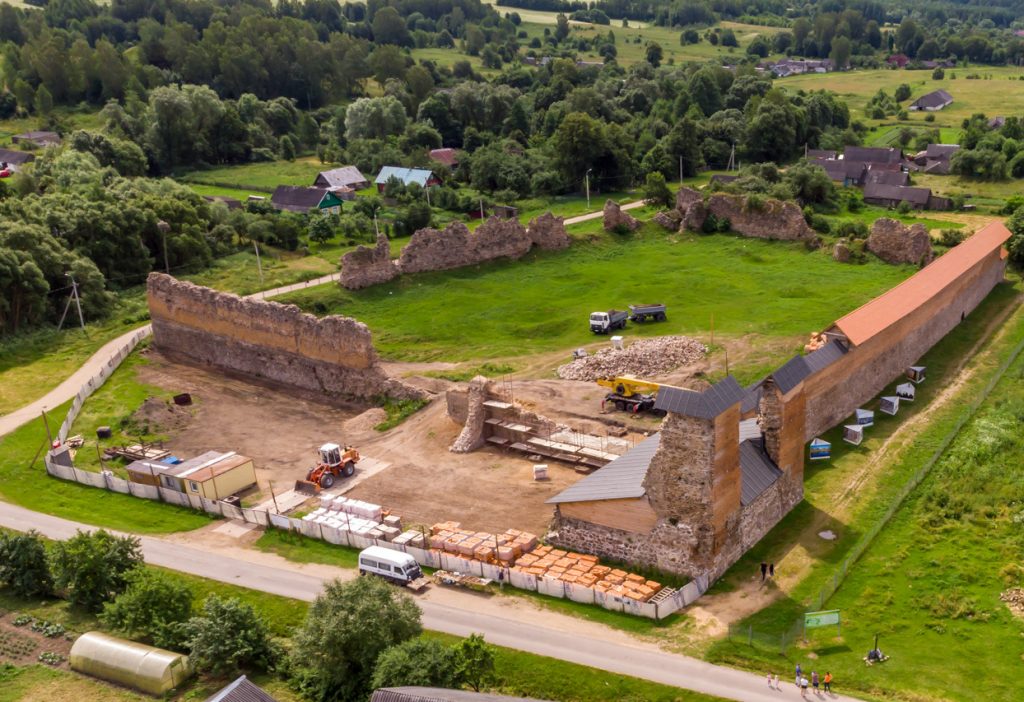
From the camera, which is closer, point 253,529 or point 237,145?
point 253,529

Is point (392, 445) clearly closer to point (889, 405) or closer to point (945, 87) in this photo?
point (889, 405)

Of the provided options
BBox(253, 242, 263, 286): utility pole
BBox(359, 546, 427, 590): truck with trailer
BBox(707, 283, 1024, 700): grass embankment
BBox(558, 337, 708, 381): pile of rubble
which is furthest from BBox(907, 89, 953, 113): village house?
BBox(359, 546, 427, 590): truck with trailer

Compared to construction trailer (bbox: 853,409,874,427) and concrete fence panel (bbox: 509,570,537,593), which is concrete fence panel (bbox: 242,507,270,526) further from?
construction trailer (bbox: 853,409,874,427)

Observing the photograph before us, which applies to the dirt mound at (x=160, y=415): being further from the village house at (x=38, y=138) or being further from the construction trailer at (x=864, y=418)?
the village house at (x=38, y=138)

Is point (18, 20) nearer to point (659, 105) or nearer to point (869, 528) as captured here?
point (659, 105)

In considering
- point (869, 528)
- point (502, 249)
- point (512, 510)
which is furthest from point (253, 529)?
point (502, 249)

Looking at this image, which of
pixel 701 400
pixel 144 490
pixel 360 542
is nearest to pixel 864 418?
pixel 701 400
